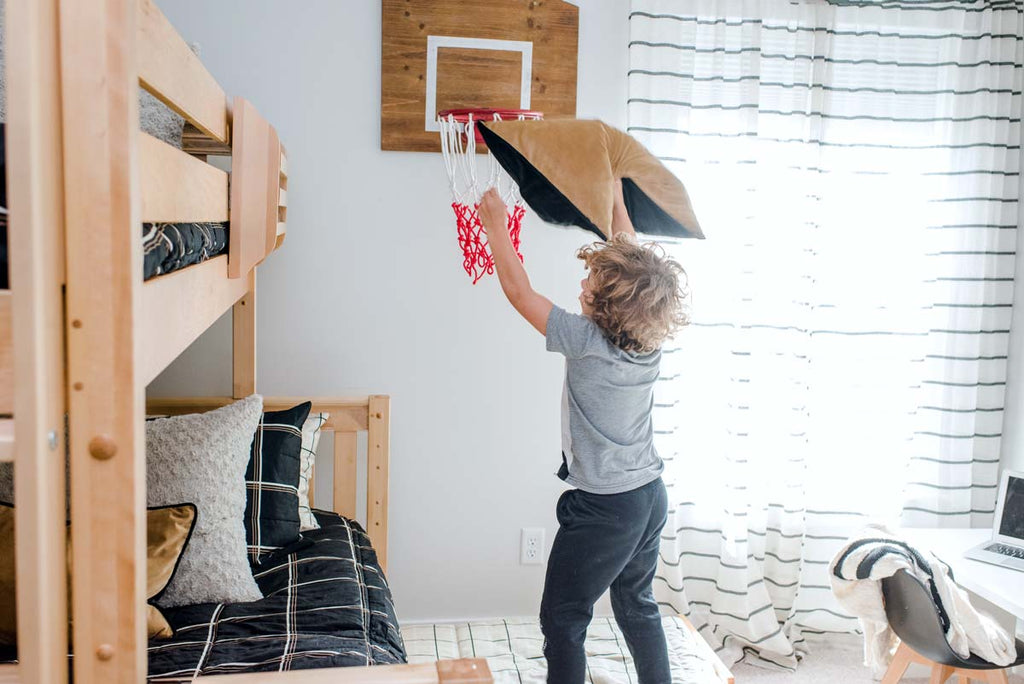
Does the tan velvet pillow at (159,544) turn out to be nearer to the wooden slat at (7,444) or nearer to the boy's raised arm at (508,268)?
the boy's raised arm at (508,268)

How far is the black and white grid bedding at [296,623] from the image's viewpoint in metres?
1.68

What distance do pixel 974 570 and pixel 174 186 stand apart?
214 centimetres

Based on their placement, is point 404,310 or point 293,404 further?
point 404,310

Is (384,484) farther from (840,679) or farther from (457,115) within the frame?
(840,679)

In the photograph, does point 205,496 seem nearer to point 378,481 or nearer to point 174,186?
point 378,481

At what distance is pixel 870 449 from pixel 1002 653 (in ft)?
3.03

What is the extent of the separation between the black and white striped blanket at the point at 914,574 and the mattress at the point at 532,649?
524 mm

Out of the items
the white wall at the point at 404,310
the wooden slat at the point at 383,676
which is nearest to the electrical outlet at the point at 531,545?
the white wall at the point at 404,310

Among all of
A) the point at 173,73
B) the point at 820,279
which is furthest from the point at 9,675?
the point at 820,279

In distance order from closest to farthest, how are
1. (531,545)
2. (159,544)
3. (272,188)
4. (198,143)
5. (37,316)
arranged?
1. (37,316)
2. (159,544)
3. (272,188)
4. (198,143)
5. (531,545)

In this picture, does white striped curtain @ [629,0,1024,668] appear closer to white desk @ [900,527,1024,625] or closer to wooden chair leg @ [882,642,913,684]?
white desk @ [900,527,1024,625]

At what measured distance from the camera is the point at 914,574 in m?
2.09

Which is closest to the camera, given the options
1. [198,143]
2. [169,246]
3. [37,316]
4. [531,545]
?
[37,316]

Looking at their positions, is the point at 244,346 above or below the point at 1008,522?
above
